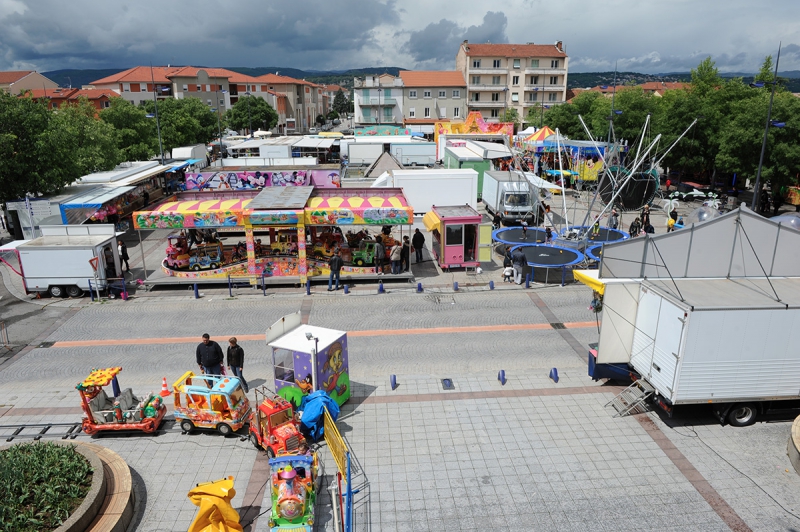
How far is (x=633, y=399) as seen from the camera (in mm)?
11789

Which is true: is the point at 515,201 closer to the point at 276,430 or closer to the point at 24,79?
the point at 276,430

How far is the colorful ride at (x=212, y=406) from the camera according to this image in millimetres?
10750

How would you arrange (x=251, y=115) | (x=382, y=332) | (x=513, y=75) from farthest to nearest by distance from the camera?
1. (x=251, y=115)
2. (x=513, y=75)
3. (x=382, y=332)

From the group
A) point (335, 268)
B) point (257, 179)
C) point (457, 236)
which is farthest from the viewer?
point (257, 179)

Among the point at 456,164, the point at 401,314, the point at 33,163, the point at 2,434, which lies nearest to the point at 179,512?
the point at 2,434

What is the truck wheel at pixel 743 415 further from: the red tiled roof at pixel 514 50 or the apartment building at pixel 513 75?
the red tiled roof at pixel 514 50

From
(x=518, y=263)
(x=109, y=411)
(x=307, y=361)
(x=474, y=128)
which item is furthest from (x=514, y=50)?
(x=109, y=411)

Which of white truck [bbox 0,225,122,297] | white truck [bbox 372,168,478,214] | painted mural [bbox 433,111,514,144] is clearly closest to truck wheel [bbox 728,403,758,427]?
white truck [bbox 0,225,122,297]

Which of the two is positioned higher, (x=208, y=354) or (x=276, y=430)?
(x=208, y=354)

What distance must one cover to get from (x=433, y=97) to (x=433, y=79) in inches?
123

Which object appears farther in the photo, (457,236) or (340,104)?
(340,104)

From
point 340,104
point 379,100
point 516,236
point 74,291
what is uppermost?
point 340,104

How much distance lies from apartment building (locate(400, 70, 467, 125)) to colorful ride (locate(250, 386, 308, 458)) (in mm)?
78127

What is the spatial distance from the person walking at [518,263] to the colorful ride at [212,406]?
12.7 m
